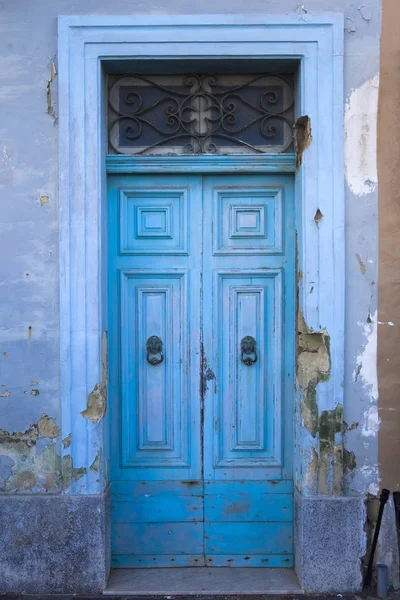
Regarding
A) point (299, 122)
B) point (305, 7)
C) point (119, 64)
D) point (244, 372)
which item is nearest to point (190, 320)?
point (244, 372)

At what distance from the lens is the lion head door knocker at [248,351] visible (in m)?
3.94

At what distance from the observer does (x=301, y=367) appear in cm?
377

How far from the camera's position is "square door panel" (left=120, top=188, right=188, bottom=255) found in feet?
13.0

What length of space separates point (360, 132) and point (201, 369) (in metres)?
1.80

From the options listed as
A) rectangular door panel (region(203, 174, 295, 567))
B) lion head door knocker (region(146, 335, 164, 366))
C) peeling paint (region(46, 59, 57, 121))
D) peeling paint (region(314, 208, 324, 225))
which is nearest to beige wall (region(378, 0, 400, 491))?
peeling paint (region(314, 208, 324, 225))

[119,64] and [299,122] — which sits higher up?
[119,64]

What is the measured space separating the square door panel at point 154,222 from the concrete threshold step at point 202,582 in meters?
2.08

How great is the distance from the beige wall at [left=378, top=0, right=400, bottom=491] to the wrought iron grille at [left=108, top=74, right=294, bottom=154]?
0.60m

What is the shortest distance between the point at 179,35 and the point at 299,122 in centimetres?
90

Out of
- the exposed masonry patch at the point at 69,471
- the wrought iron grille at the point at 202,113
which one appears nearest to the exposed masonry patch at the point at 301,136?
the wrought iron grille at the point at 202,113

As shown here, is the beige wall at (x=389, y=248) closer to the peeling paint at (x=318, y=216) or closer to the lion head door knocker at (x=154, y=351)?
the peeling paint at (x=318, y=216)

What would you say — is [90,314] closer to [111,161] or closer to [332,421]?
[111,161]

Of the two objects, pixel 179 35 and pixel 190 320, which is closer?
pixel 179 35

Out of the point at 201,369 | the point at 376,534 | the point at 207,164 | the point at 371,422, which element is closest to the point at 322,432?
the point at 371,422
